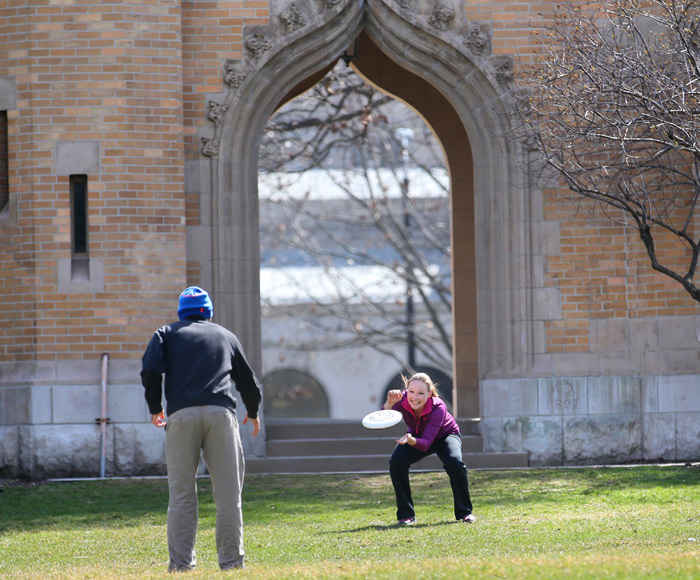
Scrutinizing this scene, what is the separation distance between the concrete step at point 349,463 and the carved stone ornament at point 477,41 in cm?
458

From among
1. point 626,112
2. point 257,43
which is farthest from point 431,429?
point 257,43

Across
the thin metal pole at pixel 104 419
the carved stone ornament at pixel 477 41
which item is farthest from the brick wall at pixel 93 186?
the carved stone ornament at pixel 477 41

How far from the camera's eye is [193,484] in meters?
6.88

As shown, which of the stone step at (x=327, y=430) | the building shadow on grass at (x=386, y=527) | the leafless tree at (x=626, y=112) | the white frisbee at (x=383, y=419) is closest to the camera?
the white frisbee at (x=383, y=419)

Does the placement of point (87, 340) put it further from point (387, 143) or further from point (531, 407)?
point (387, 143)

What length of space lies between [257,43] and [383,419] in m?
6.05

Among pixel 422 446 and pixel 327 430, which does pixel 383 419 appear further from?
pixel 327 430

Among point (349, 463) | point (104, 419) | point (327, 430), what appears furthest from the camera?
point (327, 430)

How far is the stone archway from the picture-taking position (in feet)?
42.3

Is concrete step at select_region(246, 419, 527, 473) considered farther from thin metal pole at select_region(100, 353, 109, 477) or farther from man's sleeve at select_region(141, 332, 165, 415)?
man's sleeve at select_region(141, 332, 165, 415)

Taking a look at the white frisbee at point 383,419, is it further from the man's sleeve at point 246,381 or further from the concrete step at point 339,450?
the concrete step at point 339,450

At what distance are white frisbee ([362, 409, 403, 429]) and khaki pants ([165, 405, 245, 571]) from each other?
61.5 inches

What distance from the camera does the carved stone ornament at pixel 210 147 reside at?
1287 centimetres

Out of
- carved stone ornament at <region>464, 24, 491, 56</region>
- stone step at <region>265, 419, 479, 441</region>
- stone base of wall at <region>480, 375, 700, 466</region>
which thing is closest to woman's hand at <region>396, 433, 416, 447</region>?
stone base of wall at <region>480, 375, 700, 466</region>
